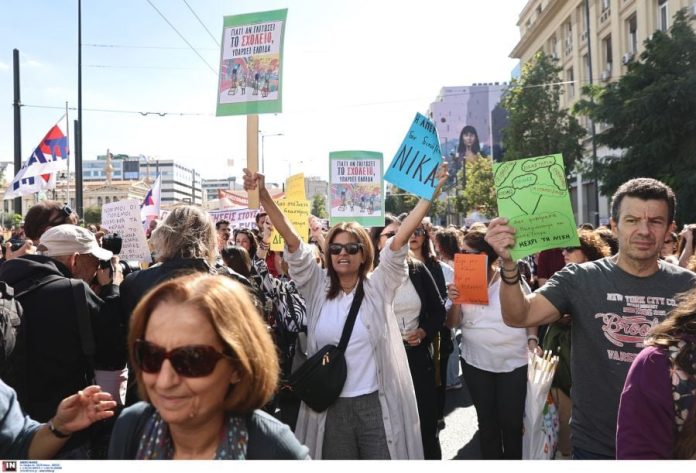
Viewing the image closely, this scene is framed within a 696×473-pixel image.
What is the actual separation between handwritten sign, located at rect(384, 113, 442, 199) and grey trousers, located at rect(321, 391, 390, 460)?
1.29 m

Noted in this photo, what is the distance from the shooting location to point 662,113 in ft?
50.5

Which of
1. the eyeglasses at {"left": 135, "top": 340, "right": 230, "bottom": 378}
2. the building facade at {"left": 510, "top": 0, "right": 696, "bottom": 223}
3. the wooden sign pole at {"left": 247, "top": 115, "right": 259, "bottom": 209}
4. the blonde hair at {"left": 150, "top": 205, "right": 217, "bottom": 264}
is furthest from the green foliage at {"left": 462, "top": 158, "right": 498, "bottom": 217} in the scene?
the eyeglasses at {"left": 135, "top": 340, "right": 230, "bottom": 378}

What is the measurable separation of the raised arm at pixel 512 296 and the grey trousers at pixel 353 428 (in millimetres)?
972

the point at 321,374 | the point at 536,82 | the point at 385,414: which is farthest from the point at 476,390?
the point at 536,82

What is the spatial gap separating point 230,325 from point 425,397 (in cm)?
294

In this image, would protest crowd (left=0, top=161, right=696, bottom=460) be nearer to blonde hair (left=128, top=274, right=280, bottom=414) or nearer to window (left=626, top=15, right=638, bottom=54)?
blonde hair (left=128, top=274, right=280, bottom=414)

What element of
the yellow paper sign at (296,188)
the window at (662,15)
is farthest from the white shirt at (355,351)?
the window at (662,15)

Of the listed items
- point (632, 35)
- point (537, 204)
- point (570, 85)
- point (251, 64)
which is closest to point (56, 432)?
point (537, 204)

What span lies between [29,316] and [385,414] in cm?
183

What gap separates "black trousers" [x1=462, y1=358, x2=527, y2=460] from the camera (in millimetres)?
4078

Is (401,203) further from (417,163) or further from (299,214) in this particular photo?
(417,163)

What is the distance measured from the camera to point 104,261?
12.1 ft

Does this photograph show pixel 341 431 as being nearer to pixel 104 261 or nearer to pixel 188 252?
pixel 188 252
